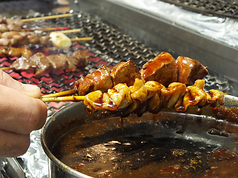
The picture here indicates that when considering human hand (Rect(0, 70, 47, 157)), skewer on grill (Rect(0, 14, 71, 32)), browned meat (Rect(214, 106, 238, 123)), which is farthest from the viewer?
skewer on grill (Rect(0, 14, 71, 32))

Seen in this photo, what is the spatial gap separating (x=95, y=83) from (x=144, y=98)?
0.39 meters

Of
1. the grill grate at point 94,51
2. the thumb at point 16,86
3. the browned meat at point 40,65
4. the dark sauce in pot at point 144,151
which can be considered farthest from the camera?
the browned meat at point 40,65

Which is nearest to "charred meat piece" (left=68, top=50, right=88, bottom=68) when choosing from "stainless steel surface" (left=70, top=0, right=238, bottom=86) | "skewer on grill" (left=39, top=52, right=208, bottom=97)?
"stainless steel surface" (left=70, top=0, right=238, bottom=86)

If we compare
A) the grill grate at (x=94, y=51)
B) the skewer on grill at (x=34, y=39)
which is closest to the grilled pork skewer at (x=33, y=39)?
the skewer on grill at (x=34, y=39)

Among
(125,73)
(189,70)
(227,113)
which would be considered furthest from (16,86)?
(227,113)

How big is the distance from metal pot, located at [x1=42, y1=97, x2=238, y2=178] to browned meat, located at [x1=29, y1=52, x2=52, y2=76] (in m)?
1.61

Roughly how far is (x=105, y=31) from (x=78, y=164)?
3.62 metres

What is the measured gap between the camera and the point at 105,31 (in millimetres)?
5219

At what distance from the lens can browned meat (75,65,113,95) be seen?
6.84ft

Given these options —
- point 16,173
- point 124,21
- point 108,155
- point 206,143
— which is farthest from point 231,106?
point 124,21

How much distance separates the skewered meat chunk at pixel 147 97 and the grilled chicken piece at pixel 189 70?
10cm

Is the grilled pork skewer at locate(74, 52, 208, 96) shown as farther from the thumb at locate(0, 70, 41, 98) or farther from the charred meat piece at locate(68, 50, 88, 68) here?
the charred meat piece at locate(68, 50, 88, 68)

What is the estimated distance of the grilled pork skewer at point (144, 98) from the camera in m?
1.89

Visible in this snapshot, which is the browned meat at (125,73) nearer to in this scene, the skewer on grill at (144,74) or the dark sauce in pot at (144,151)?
the skewer on grill at (144,74)
